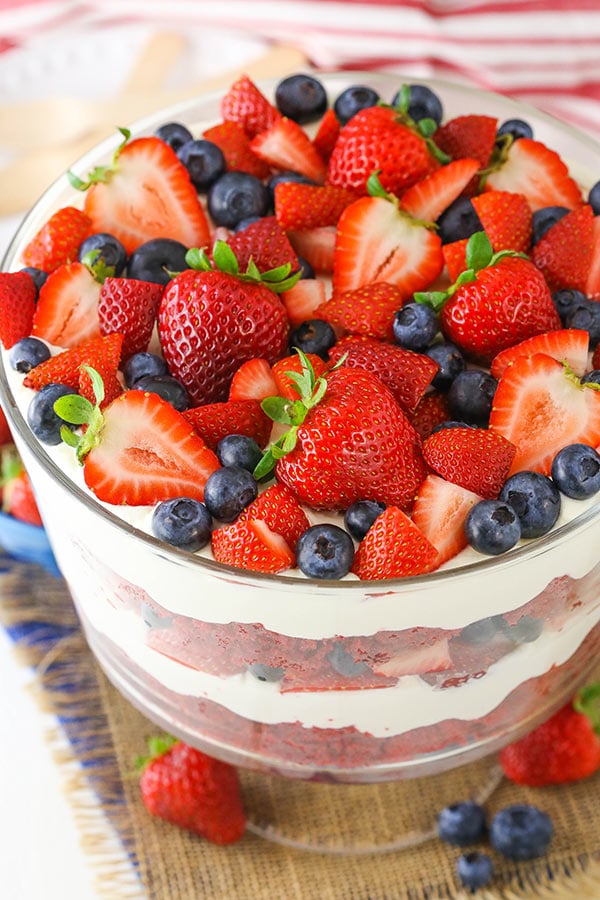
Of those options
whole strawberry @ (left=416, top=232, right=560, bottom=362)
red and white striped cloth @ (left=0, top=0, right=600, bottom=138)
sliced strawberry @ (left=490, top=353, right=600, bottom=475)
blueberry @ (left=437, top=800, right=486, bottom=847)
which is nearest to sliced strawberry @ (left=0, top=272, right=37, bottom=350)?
whole strawberry @ (left=416, top=232, right=560, bottom=362)

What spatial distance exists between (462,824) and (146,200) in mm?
974

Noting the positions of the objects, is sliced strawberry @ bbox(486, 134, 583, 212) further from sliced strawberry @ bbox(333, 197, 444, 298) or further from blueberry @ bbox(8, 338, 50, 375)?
blueberry @ bbox(8, 338, 50, 375)

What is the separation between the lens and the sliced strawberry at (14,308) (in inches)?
54.7

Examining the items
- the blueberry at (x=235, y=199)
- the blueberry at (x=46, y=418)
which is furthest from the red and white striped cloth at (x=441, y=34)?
the blueberry at (x=46, y=418)

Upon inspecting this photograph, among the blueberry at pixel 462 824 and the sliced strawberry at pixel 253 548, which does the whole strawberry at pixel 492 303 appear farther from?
the blueberry at pixel 462 824

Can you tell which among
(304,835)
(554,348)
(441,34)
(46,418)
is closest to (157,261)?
(46,418)

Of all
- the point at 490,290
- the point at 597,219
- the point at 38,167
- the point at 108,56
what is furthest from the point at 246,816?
the point at 108,56

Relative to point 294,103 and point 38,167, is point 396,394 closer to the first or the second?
point 294,103

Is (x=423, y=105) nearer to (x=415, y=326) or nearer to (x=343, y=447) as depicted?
(x=415, y=326)

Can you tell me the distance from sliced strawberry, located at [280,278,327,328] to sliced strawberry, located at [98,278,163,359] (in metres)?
0.16

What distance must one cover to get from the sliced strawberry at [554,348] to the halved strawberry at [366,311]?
139 millimetres

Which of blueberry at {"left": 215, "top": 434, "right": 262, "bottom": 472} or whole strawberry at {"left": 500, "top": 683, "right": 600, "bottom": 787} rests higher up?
blueberry at {"left": 215, "top": 434, "right": 262, "bottom": 472}

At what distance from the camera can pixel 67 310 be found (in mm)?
1404

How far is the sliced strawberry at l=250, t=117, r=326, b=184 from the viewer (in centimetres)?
160
